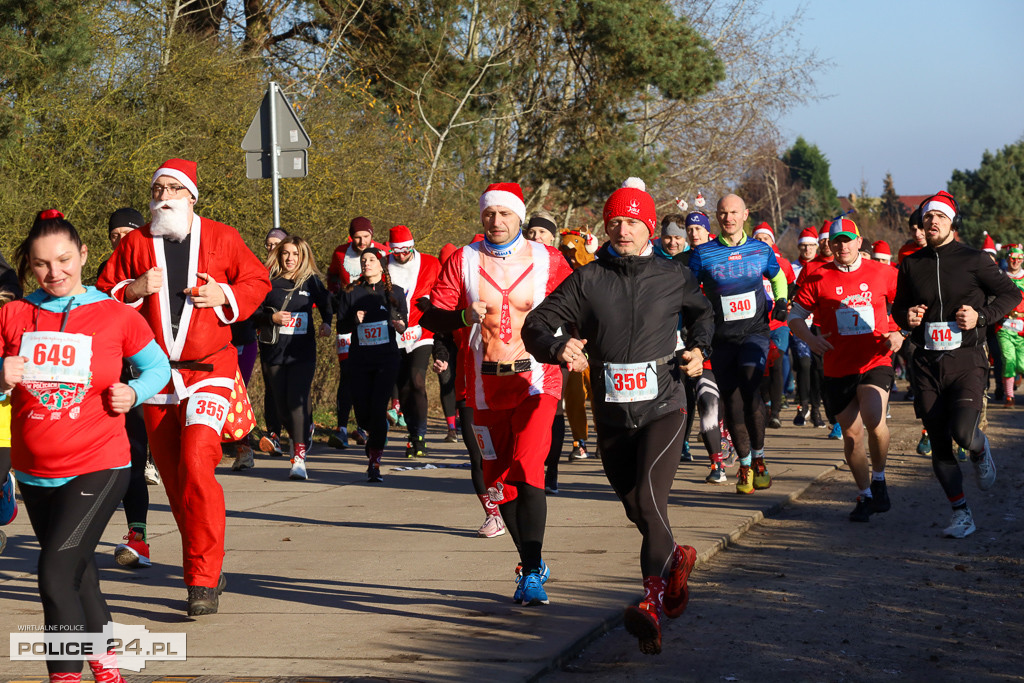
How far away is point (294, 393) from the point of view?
11.5 meters

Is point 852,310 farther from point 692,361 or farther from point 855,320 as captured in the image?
point 692,361

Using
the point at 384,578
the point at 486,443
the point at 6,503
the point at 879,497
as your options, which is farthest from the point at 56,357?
the point at 879,497

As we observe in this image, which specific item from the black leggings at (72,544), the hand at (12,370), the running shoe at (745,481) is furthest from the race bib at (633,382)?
the running shoe at (745,481)

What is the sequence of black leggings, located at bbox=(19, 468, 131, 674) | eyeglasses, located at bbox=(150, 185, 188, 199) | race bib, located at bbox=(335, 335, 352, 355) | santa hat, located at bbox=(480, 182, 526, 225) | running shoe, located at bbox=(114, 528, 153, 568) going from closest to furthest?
black leggings, located at bbox=(19, 468, 131, 674) → eyeglasses, located at bbox=(150, 185, 188, 199) → santa hat, located at bbox=(480, 182, 526, 225) → running shoe, located at bbox=(114, 528, 153, 568) → race bib, located at bbox=(335, 335, 352, 355)

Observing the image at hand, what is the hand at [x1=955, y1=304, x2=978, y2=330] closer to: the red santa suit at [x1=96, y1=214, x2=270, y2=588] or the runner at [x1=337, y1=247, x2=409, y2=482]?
the red santa suit at [x1=96, y1=214, x2=270, y2=588]

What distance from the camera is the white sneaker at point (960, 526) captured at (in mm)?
8242

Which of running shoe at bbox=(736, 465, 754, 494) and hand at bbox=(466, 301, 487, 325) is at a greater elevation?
hand at bbox=(466, 301, 487, 325)

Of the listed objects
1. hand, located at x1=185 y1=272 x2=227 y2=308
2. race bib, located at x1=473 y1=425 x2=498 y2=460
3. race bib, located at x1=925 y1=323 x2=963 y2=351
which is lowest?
race bib, located at x1=473 y1=425 x2=498 y2=460

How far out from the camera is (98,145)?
1353cm

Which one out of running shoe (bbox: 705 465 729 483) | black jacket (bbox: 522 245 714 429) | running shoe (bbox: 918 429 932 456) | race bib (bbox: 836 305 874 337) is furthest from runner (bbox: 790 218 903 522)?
running shoe (bbox: 918 429 932 456)

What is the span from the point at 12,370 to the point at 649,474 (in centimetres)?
261

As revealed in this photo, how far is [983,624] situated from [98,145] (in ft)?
34.3

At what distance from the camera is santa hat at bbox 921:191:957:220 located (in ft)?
27.7

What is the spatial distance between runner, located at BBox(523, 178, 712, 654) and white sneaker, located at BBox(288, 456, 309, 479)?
5750mm
